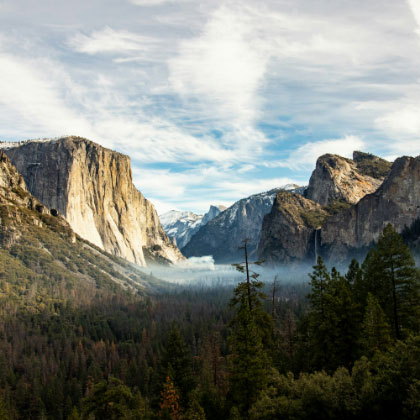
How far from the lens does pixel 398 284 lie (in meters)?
37.2

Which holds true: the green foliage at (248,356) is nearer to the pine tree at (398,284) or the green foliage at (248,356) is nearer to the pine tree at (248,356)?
the pine tree at (248,356)

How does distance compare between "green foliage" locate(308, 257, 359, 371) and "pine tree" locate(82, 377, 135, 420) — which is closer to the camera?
"green foliage" locate(308, 257, 359, 371)

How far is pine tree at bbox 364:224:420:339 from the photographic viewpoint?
35719 millimetres

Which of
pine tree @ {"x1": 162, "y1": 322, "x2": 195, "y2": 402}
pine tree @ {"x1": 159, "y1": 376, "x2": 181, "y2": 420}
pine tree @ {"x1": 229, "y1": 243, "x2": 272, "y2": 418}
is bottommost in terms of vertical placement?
pine tree @ {"x1": 159, "y1": 376, "x2": 181, "y2": 420}

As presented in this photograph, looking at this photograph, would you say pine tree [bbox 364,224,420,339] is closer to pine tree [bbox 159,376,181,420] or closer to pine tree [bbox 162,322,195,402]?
pine tree [bbox 162,322,195,402]

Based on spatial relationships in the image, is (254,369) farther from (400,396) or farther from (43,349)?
(43,349)

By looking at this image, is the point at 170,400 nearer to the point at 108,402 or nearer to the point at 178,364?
the point at 178,364

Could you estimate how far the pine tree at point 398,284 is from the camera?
117ft

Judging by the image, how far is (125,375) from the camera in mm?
100875

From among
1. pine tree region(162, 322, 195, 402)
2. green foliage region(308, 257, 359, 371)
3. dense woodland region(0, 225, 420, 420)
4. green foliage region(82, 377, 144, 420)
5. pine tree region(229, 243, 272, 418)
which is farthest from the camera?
pine tree region(162, 322, 195, 402)

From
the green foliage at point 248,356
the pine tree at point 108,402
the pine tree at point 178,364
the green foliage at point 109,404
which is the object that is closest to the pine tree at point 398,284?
the green foliage at point 248,356

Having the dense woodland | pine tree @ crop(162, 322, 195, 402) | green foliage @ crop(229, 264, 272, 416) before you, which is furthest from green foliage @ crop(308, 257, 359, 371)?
pine tree @ crop(162, 322, 195, 402)

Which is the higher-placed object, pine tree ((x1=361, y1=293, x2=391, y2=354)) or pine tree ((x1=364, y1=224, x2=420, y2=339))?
pine tree ((x1=364, y1=224, x2=420, y2=339))

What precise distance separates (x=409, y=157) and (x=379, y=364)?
184515 millimetres
